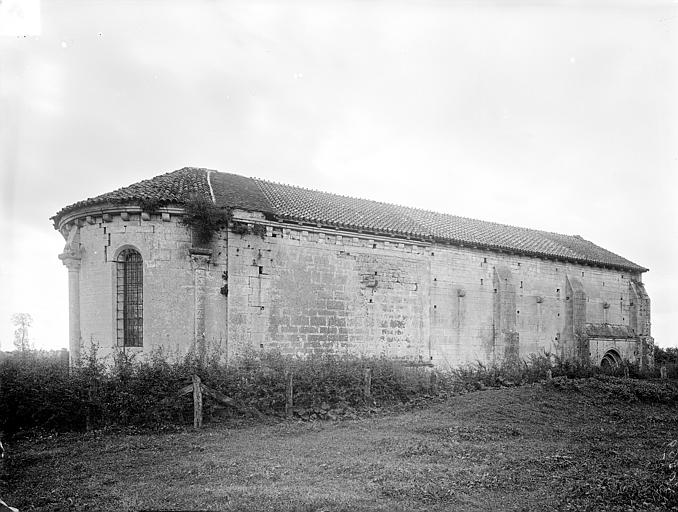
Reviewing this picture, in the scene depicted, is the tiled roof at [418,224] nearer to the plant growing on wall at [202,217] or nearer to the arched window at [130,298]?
the plant growing on wall at [202,217]

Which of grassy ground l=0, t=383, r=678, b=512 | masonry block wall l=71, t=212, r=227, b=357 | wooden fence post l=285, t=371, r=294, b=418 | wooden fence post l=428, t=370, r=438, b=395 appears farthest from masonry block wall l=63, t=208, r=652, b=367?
grassy ground l=0, t=383, r=678, b=512

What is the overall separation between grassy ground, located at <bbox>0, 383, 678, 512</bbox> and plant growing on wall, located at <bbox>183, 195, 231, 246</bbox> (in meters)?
6.09

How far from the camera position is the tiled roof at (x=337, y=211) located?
1620 cm

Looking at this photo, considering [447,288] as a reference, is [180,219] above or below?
above

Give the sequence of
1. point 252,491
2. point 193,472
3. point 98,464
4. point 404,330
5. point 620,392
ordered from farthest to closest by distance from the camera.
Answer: point 404,330, point 620,392, point 98,464, point 193,472, point 252,491

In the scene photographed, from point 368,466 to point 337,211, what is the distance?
40.2 feet

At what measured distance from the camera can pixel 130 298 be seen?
15672mm

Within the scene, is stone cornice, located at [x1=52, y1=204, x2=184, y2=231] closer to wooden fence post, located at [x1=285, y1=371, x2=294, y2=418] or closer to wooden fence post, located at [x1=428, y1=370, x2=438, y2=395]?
wooden fence post, located at [x1=285, y1=371, x2=294, y2=418]

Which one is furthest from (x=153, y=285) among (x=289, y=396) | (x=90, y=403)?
(x=289, y=396)

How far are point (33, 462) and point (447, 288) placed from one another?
15.5 meters

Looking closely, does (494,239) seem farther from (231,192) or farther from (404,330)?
(231,192)

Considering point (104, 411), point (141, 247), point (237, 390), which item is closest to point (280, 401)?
point (237, 390)

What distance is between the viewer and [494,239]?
23.4 metres

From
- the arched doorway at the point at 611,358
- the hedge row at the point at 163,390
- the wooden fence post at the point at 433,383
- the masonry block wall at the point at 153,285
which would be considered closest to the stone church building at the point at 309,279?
the masonry block wall at the point at 153,285
